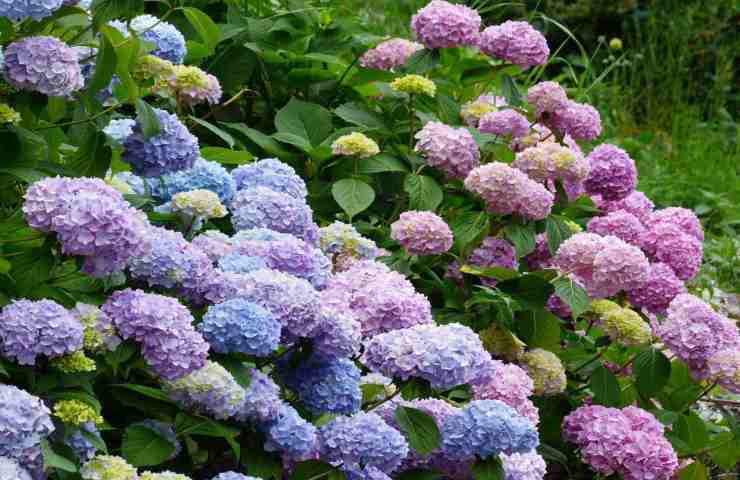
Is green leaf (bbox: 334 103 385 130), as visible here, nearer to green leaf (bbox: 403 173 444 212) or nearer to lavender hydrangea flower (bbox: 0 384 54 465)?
green leaf (bbox: 403 173 444 212)

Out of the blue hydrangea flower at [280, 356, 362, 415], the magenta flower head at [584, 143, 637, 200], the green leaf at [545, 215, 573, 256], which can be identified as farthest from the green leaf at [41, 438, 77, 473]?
the magenta flower head at [584, 143, 637, 200]

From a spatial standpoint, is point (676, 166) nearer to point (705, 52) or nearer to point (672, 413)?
point (705, 52)

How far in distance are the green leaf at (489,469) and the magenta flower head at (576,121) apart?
1.33 metres

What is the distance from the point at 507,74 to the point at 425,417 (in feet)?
5.32

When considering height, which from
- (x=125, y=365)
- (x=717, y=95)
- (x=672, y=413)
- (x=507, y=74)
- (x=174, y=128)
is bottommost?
(x=717, y=95)

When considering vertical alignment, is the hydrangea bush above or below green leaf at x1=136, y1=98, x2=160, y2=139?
below

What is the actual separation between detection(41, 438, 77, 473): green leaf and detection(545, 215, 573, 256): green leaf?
1.53 m

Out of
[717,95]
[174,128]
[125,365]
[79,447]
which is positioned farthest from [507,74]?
[717,95]

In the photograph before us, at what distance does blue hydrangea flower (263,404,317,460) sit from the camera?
2090 mm

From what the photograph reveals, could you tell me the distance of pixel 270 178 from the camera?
2758 mm

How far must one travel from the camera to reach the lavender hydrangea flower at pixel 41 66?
6.42 feet

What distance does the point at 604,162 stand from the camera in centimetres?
331

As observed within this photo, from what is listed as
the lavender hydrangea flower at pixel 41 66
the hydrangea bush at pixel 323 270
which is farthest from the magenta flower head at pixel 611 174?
the lavender hydrangea flower at pixel 41 66

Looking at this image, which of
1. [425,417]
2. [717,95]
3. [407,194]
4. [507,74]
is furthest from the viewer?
[717,95]
